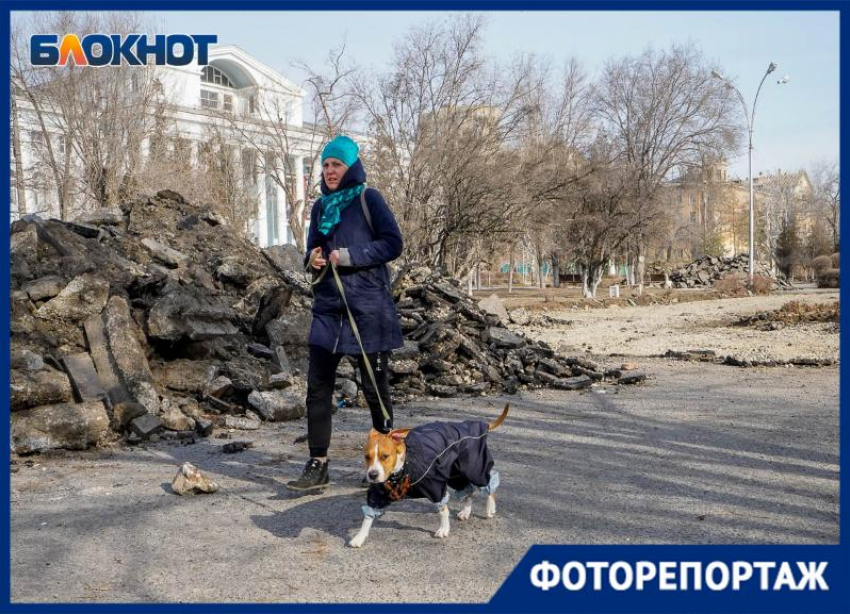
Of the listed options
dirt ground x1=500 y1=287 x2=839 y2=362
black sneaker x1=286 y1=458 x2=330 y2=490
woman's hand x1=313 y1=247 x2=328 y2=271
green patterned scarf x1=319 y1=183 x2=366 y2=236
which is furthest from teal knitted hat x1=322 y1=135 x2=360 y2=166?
dirt ground x1=500 y1=287 x2=839 y2=362

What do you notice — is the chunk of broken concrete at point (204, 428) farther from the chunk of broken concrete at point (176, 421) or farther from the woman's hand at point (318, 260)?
the woman's hand at point (318, 260)

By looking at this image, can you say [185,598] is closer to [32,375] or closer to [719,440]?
[32,375]

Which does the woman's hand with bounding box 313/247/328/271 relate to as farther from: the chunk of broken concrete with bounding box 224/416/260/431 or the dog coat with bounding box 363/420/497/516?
the chunk of broken concrete with bounding box 224/416/260/431

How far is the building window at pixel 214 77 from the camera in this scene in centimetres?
3759

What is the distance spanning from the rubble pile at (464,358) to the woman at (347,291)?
12.9ft

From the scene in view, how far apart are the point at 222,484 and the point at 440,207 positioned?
75.8 ft

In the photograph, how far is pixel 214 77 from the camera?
126ft

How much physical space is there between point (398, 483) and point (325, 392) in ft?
4.24

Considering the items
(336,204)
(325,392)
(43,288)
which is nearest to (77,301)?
(43,288)

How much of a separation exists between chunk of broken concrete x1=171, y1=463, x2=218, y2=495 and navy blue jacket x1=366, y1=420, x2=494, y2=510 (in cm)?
146

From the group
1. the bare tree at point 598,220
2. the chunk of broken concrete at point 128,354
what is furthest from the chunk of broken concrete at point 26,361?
the bare tree at point 598,220

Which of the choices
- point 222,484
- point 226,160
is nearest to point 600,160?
point 226,160

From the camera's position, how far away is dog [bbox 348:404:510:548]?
11.4 ft

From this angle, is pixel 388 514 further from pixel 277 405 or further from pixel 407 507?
pixel 277 405
